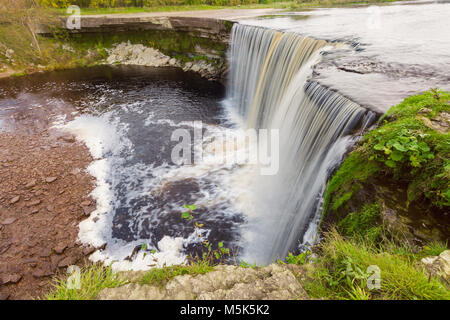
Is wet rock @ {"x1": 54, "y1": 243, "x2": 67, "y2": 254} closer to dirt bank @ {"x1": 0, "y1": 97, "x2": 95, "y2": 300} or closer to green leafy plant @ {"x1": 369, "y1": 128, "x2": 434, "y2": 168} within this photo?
dirt bank @ {"x1": 0, "y1": 97, "x2": 95, "y2": 300}

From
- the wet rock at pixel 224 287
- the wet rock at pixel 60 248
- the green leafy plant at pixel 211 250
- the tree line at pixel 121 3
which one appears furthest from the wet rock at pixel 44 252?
the tree line at pixel 121 3

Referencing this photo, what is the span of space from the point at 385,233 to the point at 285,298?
5.29 ft

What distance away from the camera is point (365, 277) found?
211cm

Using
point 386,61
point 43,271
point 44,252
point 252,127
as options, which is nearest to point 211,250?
point 43,271

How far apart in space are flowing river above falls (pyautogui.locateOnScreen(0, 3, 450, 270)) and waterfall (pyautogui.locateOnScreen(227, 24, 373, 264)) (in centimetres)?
4

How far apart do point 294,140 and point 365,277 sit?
5.28m

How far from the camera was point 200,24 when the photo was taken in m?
17.9

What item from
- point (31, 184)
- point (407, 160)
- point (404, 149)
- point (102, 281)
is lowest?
point (31, 184)

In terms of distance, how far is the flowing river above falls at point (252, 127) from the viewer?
5461mm

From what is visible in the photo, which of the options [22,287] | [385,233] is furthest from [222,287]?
[22,287]

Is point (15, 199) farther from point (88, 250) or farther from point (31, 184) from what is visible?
point (88, 250)

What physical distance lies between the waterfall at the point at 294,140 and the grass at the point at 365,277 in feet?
6.13

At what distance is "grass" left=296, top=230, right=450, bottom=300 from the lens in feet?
6.33
